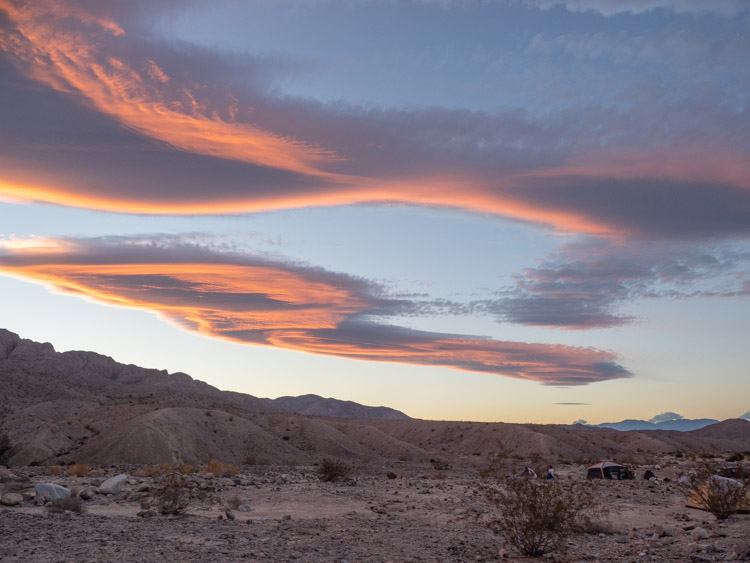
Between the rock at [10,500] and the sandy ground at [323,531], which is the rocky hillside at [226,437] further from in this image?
the rock at [10,500]

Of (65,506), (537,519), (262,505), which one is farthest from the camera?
(262,505)

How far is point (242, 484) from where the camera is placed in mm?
29625

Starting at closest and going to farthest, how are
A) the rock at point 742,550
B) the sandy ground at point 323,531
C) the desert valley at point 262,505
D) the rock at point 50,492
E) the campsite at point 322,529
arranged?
1. the rock at point 742,550
2. the sandy ground at point 323,531
3. the campsite at point 322,529
4. the desert valley at point 262,505
5. the rock at point 50,492

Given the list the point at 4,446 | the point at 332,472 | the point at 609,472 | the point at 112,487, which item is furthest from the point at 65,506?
the point at 4,446

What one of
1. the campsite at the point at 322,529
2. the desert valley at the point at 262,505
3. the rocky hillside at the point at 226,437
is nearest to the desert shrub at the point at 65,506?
the desert valley at the point at 262,505

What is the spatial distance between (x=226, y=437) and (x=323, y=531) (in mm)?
44652

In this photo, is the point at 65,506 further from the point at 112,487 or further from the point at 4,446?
the point at 4,446

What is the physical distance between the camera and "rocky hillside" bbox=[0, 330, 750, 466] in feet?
168

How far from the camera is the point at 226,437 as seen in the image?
5912cm

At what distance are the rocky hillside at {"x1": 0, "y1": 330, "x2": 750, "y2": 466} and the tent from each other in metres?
9.37

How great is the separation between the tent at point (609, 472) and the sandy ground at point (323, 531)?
44.2ft

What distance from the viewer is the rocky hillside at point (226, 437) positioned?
5106 centimetres

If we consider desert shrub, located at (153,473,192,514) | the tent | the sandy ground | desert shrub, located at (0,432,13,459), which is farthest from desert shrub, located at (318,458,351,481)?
desert shrub, located at (0,432,13,459)

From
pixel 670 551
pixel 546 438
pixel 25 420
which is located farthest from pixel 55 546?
pixel 546 438
